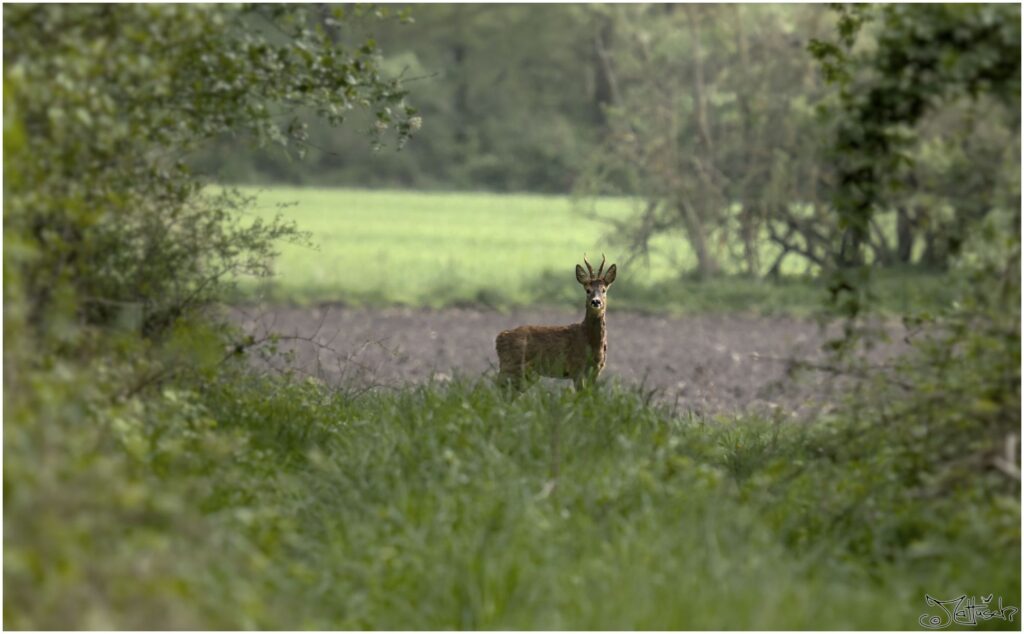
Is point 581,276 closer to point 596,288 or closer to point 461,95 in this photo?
point 596,288

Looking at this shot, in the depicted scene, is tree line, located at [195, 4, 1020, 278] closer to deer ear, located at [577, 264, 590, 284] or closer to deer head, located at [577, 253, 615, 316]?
deer head, located at [577, 253, 615, 316]

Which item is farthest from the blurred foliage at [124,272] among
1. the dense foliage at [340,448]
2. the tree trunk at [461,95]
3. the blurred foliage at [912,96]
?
the tree trunk at [461,95]

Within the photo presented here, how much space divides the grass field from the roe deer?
4.32 m

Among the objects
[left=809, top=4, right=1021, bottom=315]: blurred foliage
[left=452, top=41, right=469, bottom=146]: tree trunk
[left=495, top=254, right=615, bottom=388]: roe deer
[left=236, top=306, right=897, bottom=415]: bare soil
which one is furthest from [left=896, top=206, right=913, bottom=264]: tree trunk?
[left=452, top=41, right=469, bottom=146]: tree trunk

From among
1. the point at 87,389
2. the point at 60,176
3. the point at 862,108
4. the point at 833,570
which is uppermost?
the point at 862,108

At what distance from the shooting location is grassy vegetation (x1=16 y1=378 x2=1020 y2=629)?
519 centimetres

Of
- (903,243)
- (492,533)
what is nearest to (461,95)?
(903,243)

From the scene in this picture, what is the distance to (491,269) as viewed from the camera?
29031 millimetres

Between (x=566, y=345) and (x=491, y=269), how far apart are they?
18.7 meters

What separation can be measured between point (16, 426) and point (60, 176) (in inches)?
70.3

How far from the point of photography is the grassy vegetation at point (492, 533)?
519 cm

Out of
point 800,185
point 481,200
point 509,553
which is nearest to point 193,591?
point 509,553

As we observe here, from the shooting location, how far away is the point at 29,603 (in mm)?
4965

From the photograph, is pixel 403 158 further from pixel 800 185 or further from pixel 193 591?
pixel 193 591
